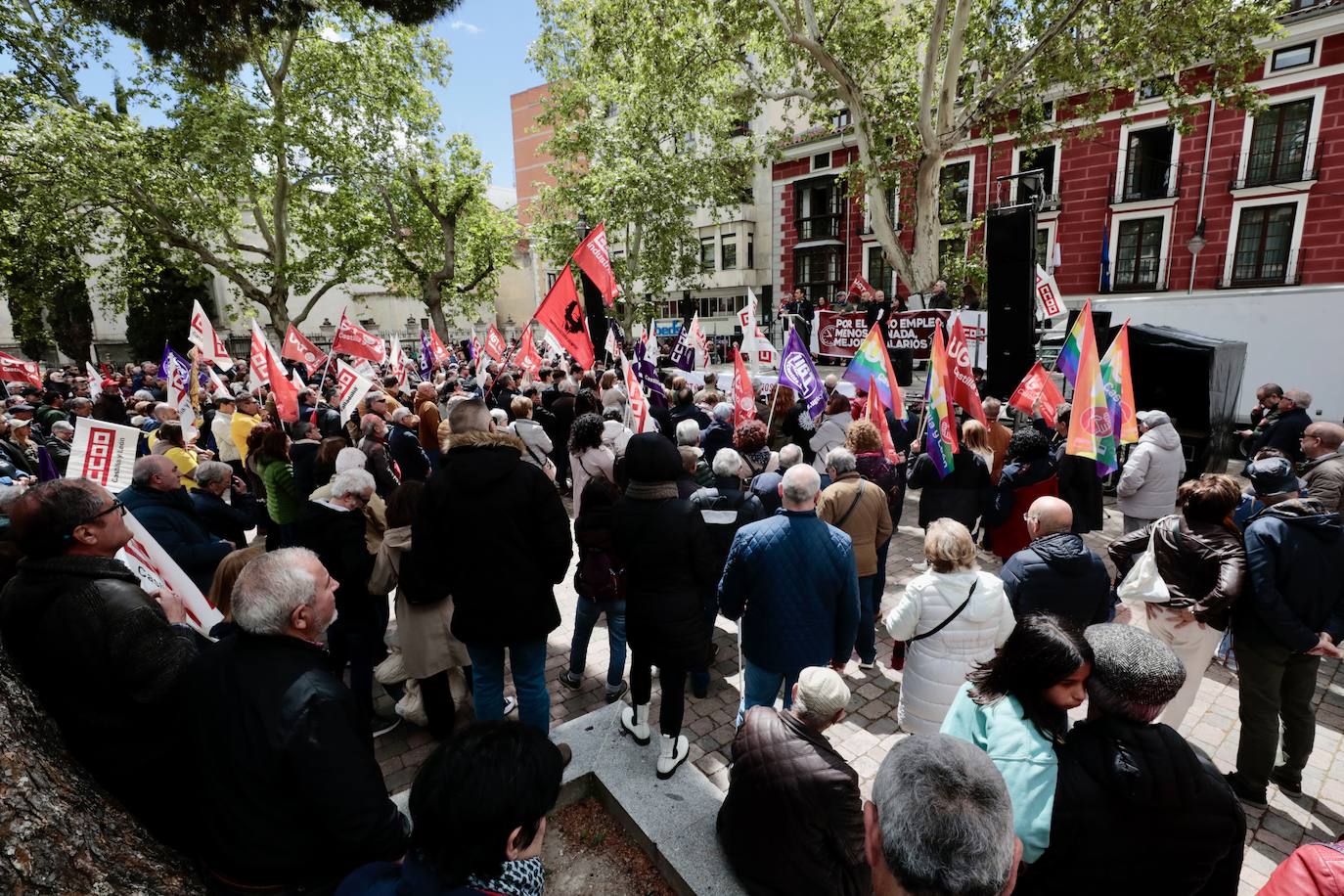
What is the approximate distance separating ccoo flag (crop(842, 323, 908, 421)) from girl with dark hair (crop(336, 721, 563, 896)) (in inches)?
225

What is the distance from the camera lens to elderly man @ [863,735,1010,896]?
1328 mm

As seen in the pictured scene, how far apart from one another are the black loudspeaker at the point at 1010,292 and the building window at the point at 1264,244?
19233 millimetres

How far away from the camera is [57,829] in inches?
61.1

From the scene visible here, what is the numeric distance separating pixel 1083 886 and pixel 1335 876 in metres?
0.62

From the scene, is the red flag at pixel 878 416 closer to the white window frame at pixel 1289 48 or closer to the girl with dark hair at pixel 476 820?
the girl with dark hair at pixel 476 820

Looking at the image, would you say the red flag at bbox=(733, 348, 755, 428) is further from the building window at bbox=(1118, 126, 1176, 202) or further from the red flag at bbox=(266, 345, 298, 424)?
the building window at bbox=(1118, 126, 1176, 202)

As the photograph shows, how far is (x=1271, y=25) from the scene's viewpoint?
1183 centimetres

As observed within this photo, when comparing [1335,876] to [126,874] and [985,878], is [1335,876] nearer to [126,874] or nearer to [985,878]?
[985,878]

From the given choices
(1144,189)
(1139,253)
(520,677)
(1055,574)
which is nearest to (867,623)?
(1055,574)

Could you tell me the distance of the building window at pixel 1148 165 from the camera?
21.9m

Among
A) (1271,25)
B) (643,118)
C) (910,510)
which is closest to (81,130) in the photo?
(643,118)

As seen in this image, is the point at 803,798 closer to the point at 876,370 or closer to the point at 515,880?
the point at 515,880

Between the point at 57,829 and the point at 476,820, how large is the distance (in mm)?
1078

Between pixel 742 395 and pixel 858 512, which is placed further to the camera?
pixel 742 395
